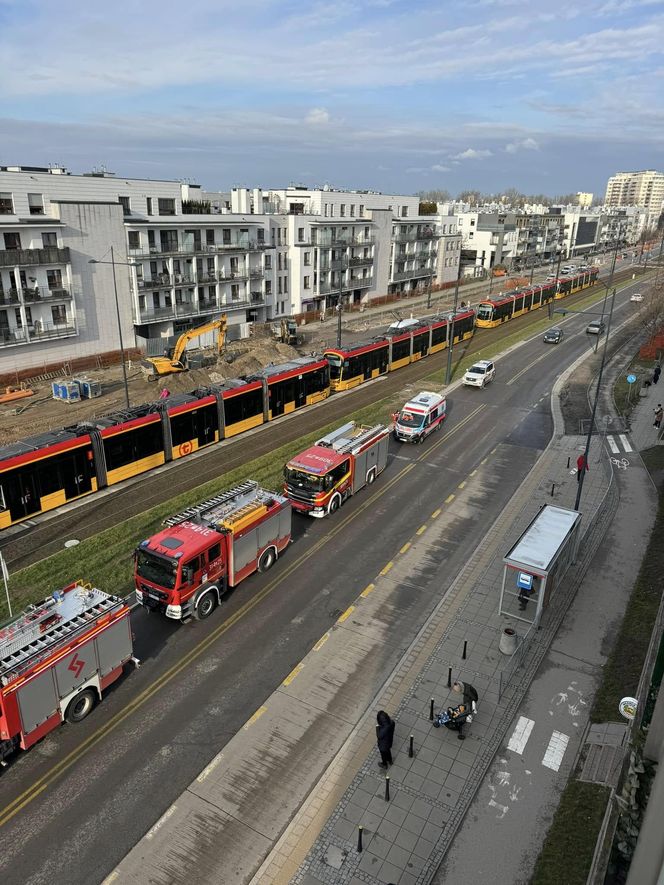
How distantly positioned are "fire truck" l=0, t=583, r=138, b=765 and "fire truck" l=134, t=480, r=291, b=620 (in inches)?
84.4

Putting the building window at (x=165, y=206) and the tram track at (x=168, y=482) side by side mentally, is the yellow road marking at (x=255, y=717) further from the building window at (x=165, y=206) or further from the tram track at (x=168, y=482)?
the building window at (x=165, y=206)

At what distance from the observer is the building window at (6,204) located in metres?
42.9

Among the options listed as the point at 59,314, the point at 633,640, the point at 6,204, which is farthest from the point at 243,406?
the point at 6,204

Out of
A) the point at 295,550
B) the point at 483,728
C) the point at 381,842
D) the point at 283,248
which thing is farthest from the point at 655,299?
the point at 381,842

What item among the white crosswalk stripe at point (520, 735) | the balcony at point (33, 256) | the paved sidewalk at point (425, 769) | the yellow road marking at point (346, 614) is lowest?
the yellow road marking at point (346, 614)

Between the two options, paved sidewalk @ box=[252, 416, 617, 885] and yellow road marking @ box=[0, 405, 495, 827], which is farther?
yellow road marking @ box=[0, 405, 495, 827]

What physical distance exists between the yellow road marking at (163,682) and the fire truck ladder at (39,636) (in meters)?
2.74

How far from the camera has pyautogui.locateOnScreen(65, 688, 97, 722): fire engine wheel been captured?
14.9 m

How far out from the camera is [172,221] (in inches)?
2089

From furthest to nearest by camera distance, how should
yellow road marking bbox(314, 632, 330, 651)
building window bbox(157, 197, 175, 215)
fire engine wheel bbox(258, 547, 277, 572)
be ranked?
building window bbox(157, 197, 175, 215) → fire engine wheel bbox(258, 547, 277, 572) → yellow road marking bbox(314, 632, 330, 651)

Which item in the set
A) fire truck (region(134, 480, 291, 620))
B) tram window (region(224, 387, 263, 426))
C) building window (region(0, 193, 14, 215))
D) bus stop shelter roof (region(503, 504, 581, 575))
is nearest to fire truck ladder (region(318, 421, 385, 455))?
fire truck (region(134, 480, 291, 620))

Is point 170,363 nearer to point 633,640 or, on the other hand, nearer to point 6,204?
point 6,204

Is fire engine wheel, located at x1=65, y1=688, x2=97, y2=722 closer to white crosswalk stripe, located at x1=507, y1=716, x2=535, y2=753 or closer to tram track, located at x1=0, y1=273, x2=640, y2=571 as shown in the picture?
tram track, located at x1=0, y1=273, x2=640, y2=571

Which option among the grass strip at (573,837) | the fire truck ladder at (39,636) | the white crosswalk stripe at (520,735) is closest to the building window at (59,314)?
the fire truck ladder at (39,636)
